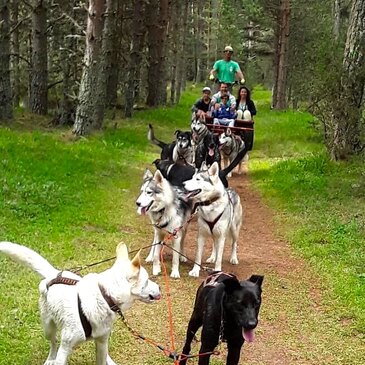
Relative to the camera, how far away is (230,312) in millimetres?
4348

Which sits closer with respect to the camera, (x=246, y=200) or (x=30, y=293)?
(x=30, y=293)

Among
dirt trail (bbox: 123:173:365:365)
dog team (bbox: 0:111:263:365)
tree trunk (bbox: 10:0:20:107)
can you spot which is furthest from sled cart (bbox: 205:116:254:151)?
tree trunk (bbox: 10:0:20:107)

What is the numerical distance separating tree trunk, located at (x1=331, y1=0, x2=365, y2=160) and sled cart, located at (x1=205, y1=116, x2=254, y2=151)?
1918 mm

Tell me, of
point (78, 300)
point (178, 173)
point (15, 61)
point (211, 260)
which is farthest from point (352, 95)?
point (15, 61)

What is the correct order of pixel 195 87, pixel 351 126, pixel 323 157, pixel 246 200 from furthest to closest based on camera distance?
pixel 195 87
pixel 323 157
pixel 351 126
pixel 246 200

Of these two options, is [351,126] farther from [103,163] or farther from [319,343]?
[319,343]

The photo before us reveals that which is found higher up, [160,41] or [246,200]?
[160,41]

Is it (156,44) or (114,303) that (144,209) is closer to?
(114,303)

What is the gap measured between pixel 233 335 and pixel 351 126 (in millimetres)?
9624

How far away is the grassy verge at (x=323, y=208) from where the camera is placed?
292 inches

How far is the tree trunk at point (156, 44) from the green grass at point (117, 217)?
9.24 meters

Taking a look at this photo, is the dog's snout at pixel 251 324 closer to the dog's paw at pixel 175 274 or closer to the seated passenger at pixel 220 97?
the dog's paw at pixel 175 274

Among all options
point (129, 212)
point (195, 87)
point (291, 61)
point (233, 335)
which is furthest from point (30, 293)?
point (195, 87)

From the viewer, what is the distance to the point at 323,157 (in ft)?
47.3
